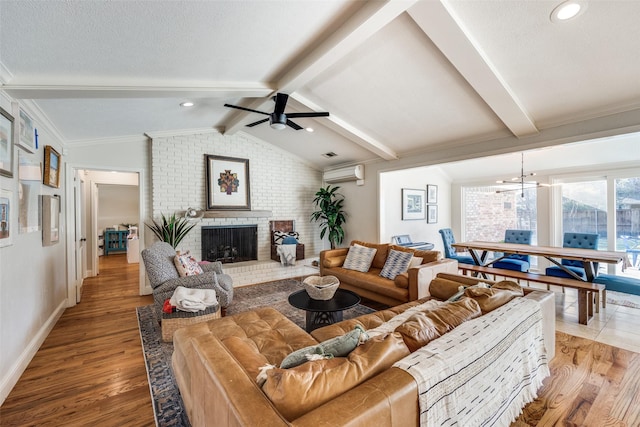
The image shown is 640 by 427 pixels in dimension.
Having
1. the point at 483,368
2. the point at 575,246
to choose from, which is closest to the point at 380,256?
the point at 483,368

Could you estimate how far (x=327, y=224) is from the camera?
614cm

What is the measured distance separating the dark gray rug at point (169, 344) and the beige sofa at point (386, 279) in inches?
12.4

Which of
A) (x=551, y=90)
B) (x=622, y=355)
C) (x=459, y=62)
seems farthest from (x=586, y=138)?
(x=622, y=355)

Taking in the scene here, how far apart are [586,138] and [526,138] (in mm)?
558

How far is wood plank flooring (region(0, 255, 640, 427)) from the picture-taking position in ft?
5.66

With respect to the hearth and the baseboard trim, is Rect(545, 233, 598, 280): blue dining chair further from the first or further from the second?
the baseboard trim

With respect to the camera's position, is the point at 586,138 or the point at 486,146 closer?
the point at 586,138

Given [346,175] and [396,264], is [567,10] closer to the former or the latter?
[396,264]

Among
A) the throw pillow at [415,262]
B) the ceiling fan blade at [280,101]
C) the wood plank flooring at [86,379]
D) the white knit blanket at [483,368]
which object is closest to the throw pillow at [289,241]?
the throw pillow at [415,262]

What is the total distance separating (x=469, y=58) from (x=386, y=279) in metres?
2.57

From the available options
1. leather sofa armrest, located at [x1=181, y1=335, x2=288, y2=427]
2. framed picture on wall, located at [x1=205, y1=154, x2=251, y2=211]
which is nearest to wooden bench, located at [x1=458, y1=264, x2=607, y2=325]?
leather sofa armrest, located at [x1=181, y1=335, x2=288, y2=427]

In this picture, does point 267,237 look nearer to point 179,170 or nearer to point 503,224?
point 179,170

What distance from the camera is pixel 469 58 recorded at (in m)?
2.38

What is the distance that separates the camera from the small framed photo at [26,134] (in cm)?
228
